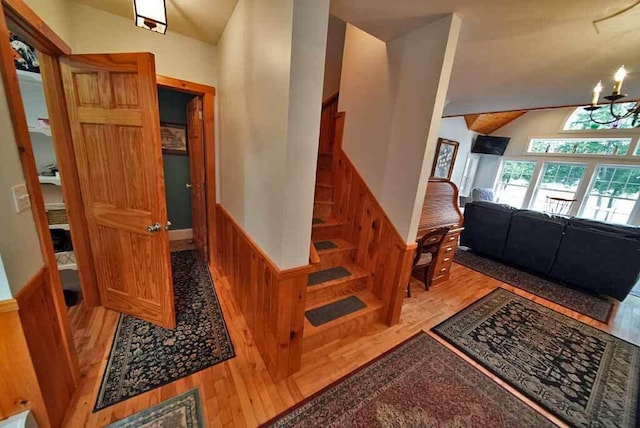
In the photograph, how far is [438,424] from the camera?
1371 mm

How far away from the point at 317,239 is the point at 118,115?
1.95m

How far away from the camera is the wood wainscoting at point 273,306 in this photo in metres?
1.42

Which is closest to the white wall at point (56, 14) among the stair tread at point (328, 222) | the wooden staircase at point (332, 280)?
the wooden staircase at point (332, 280)

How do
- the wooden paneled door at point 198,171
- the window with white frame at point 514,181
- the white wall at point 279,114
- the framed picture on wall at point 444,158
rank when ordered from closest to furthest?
the white wall at point 279,114, the wooden paneled door at point 198,171, the framed picture on wall at point 444,158, the window with white frame at point 514,181

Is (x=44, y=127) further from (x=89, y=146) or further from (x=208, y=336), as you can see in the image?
(x=208, y=336)

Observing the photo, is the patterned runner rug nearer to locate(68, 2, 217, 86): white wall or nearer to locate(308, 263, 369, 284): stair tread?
locate(308, 263, 369, 284): stair tread

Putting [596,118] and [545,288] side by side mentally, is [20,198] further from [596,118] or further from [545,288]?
[596,118]

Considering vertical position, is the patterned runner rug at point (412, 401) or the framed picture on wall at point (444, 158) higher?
Answer: the framed picture on wall at point (444, 158)

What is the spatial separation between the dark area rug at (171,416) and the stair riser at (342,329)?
75cm

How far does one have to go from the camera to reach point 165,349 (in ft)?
5.56

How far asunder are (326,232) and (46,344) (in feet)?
6.90

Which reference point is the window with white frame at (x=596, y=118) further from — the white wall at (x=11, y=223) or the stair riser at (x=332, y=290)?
the white wall at (x=11, y=223)

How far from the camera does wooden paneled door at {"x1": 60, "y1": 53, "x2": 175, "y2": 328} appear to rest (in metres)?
1.54

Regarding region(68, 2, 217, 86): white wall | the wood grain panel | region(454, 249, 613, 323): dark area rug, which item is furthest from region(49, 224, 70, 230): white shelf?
the wood grain panel
